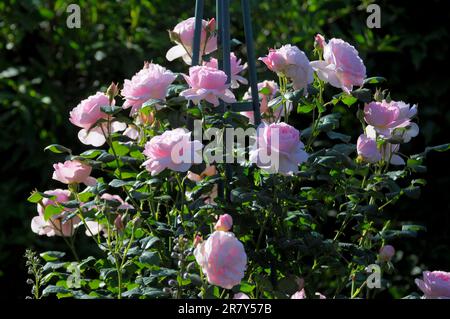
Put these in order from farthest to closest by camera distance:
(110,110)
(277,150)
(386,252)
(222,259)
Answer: (386,252) < (110,110) < (277,150) < (222,259)

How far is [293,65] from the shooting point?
5.54 feet

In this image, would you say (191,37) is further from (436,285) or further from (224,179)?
(436,285)

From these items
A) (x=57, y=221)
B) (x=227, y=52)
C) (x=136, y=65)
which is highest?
(x=136, y=65)

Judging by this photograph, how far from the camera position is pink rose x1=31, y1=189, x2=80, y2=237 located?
5.84 ft

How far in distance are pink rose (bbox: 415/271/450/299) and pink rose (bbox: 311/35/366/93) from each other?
391 mm

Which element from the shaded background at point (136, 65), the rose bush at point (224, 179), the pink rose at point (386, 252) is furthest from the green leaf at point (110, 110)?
the shaded background at point (136, 65)

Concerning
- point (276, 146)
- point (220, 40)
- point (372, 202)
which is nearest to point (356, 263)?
point (372, 202)

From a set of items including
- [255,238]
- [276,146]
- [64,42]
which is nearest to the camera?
[276,146]

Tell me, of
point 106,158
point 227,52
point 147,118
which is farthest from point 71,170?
point 227,52

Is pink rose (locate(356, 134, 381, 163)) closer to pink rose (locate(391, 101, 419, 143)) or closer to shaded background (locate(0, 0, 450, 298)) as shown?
pink rose (locate(391, 101, 419, 143))

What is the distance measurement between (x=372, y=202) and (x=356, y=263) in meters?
0.13

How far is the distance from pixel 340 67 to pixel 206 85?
27cm
